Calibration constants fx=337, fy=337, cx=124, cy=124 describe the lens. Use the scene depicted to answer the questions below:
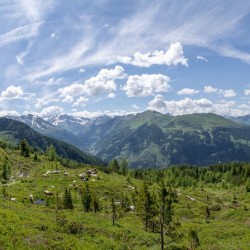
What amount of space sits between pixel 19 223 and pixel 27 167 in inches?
5774

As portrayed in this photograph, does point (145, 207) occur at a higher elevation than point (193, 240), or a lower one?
higher

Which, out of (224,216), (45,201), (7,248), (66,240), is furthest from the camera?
(45,201)

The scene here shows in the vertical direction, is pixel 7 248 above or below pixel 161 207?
below

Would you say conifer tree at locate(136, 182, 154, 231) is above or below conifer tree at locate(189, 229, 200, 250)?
above

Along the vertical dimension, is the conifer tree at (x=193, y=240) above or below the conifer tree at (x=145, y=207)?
below

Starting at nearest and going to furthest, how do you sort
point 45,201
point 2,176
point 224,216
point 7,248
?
point 7,248, point 224,216, point 45,201, point 2,176

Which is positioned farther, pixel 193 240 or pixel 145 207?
pixel 145 207

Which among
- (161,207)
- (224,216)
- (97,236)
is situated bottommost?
(224,216)

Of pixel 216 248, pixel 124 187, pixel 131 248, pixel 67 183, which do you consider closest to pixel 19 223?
pixel 131 248

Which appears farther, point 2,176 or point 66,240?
point 2,176

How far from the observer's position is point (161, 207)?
53594 millimetres

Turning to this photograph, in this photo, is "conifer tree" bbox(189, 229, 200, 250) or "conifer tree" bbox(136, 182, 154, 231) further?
"conifer tree" bbox(136, 182, 154, 231)

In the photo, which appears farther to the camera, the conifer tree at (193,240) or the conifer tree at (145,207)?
the conifer tree at (145,207)

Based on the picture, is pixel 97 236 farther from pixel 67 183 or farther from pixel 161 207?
pixel 67 183
